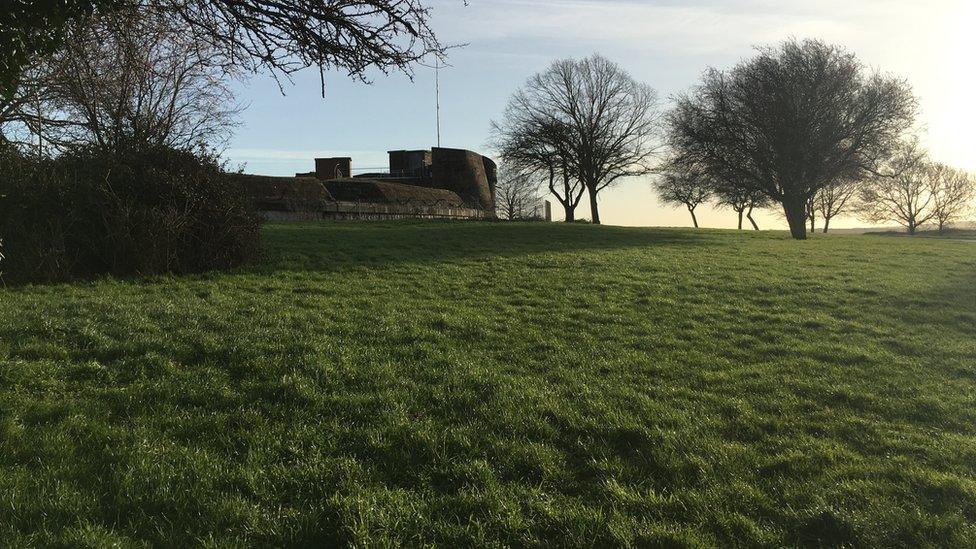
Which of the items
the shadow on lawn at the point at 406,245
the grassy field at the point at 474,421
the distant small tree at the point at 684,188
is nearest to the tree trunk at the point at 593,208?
the distant small tree at the point at 684,188

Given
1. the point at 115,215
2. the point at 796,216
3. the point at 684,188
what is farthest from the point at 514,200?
the point at 115,215

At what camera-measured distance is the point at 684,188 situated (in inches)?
1825

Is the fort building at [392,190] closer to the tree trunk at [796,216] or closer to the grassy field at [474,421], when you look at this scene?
the grassy field at [474,421]

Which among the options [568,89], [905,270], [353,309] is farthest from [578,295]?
[568,89]

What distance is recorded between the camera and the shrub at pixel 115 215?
392 inches

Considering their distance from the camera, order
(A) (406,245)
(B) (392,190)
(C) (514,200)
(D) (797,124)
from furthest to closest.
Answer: (C) (514,200)
(B) (392,190)
(D) (797,124)
(A) (406,245)

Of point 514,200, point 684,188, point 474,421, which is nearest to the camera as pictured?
point 474,421

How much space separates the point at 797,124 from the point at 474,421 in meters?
29.2

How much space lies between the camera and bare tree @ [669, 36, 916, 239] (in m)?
27.9

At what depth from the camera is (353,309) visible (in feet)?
28.8

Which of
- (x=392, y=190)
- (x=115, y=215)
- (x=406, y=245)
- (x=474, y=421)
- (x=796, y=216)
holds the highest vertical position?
(x=392, y=190)

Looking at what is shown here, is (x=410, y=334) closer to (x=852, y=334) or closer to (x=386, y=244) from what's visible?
(x=852, y=334)

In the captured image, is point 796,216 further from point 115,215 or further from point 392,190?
point 115,215

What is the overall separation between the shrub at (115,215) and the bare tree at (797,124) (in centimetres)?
2568
